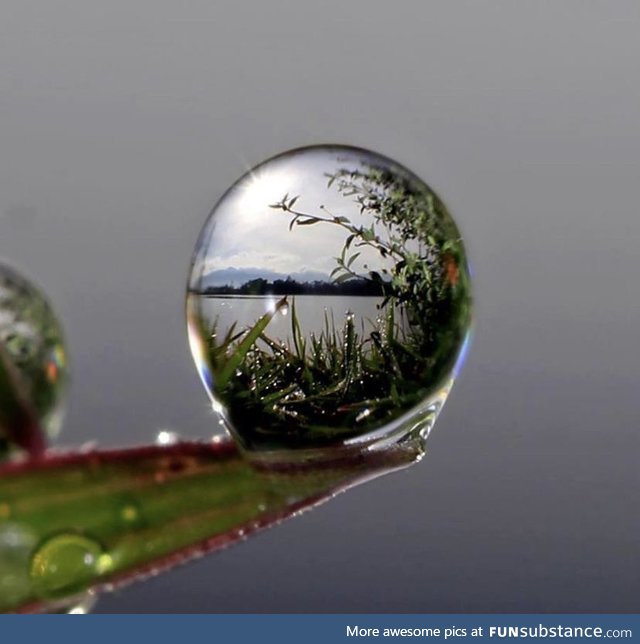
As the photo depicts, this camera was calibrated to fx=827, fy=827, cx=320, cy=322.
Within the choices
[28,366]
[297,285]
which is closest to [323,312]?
[297,285]

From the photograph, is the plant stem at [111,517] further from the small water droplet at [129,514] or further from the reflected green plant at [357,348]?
the reflected green plant at [357,348]

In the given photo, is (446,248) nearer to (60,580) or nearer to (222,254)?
(222,254)

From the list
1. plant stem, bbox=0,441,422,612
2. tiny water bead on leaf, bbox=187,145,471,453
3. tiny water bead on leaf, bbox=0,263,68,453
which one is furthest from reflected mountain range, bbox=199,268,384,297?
plant stem, bbox=0,441,422,612

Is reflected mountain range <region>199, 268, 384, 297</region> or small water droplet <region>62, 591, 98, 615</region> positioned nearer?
small water droplet <region>62, 591, 98, 615</region>

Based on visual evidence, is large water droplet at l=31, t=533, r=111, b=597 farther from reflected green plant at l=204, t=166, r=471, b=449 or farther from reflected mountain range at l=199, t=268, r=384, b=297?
reflected mountain range at l=199, t=268, r=384, b=297

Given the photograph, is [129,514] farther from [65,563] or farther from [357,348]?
[357,348]

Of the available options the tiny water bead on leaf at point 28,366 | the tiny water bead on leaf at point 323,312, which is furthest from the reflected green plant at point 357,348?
the tiny water bead on leaf at point 28,366

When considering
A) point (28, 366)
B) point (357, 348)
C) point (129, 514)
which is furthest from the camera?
point (357, 348)
